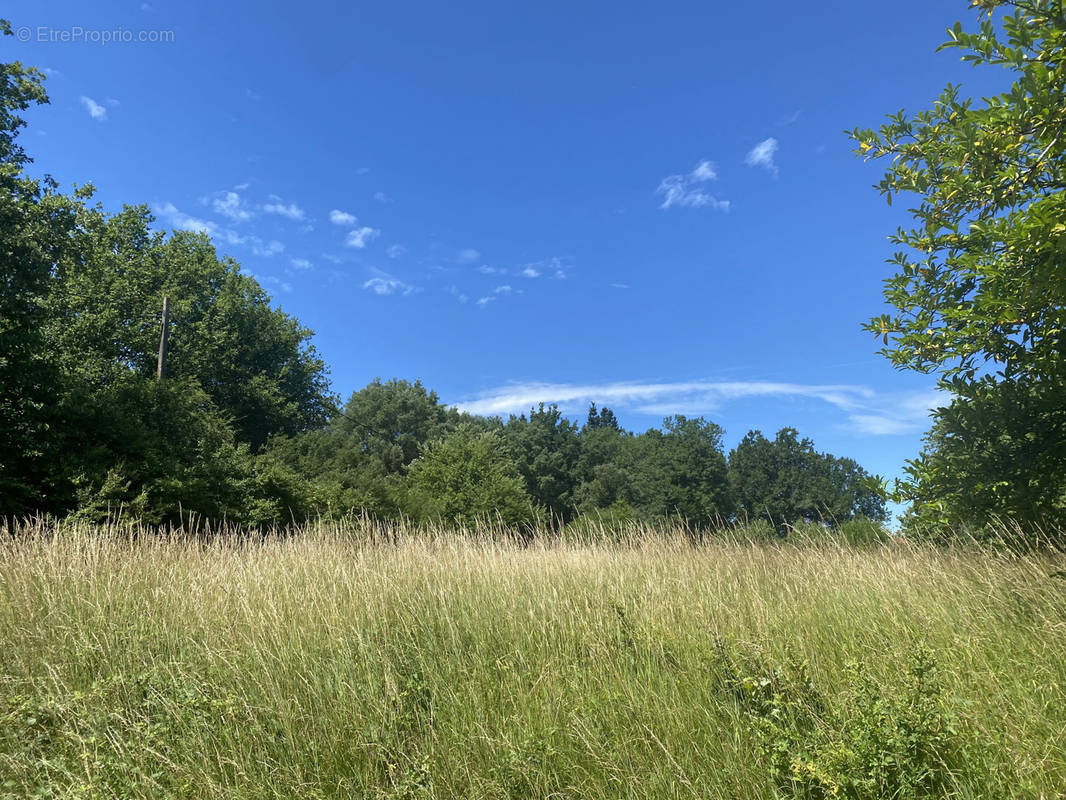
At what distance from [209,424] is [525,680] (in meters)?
20.7

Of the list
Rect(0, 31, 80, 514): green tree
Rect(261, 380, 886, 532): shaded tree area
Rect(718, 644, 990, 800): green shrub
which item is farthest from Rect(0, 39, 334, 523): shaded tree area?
Rect(718, 644, 990, 800): green shrub

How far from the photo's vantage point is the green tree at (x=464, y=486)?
102ft

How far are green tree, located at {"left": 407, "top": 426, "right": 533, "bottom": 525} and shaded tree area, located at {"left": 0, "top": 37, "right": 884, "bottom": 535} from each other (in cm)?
13

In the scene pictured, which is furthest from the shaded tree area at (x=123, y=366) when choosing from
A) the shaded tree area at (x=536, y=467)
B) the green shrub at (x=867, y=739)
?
the green shrub at (x=867, y=739)

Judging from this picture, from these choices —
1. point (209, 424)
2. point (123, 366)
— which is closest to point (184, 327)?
point (123, 366)

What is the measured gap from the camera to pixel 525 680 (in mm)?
3924

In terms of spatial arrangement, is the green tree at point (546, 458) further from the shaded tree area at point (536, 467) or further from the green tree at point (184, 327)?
the green tree at point (184, 327)

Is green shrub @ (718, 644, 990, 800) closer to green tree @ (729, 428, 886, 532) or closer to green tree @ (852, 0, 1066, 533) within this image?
green tree @ (852, 0, 1066, 533)

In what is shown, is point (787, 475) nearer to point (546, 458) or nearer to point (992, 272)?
point (546, 458)

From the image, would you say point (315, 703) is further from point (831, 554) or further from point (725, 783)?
point (831, 554)

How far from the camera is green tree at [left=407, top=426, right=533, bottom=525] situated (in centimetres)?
3111

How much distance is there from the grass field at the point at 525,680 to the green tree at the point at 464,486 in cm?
2425

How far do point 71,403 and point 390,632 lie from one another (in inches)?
561

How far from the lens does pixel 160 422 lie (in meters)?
19.0
